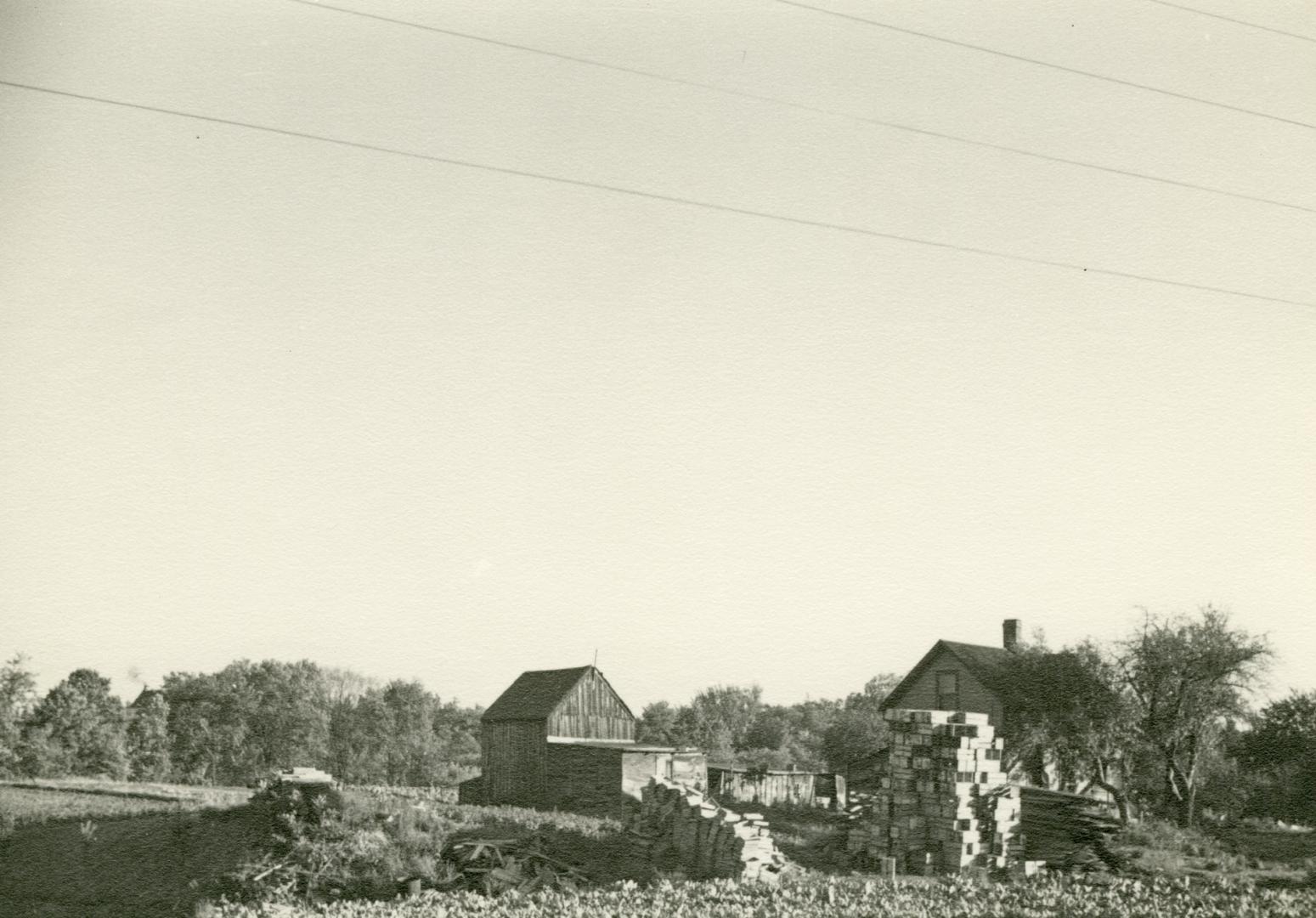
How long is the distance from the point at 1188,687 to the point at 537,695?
24821 millimetres

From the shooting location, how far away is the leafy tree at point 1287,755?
33.5 meters

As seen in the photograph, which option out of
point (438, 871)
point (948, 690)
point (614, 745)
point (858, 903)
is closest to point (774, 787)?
point (614, 745)

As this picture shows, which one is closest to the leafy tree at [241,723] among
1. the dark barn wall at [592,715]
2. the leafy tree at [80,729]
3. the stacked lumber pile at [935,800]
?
the leafy tree at [80,729]

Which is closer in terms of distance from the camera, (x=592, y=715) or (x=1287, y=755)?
(x=1287, y=755)

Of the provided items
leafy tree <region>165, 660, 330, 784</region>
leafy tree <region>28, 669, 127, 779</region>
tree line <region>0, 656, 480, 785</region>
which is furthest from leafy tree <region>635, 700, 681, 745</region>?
leafy tree <region>28, 669, 127, 779</region>

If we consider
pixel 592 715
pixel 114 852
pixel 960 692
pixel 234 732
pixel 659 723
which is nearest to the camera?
pixel 114 852

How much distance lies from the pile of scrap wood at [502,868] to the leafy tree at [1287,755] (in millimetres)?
28673

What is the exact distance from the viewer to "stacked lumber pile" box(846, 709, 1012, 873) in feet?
68.5

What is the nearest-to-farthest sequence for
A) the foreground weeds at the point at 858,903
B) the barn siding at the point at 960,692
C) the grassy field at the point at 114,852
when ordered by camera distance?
the foreground weeds at the point at 858,903, the grassy field at the point at 114,852, the barn siding at the point at 960,692

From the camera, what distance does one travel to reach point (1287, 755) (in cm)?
3447

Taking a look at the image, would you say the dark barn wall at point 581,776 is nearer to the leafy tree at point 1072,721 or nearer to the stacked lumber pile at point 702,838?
the stacked lumber pile at point 702,838

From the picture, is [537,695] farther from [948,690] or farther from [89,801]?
[948,690]

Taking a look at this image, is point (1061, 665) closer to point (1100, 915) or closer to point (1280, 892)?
point (1280, 892)

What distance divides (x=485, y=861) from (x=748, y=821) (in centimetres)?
585
